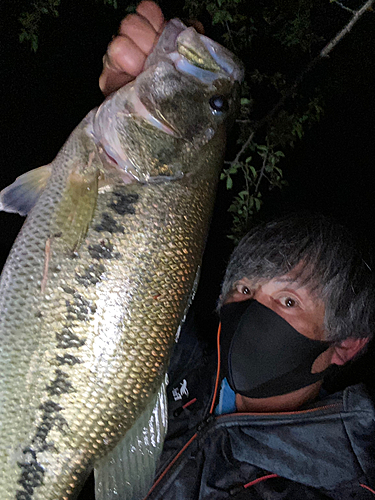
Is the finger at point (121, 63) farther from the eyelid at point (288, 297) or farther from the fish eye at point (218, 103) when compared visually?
the eyelid at point (288, 297)

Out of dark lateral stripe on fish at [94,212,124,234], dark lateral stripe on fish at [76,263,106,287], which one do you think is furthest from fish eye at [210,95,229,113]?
dark lateral stripe on fish at [76,263,106,287]

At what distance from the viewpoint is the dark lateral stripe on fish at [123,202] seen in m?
1.26

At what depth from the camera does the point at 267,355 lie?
164cm

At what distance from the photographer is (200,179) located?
1414 millimetres

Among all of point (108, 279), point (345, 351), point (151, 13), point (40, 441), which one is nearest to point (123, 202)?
point (108, 279)

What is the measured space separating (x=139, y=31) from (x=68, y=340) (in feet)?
3.63

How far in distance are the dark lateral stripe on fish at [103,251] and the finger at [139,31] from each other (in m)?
0.72

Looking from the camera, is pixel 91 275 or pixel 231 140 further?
pixel 231 140

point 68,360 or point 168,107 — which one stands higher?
point 168,107

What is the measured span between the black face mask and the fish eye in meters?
0.93

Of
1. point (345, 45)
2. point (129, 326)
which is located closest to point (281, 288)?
point (129, 326)

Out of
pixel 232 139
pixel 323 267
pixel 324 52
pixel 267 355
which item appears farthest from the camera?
pixel 232 139

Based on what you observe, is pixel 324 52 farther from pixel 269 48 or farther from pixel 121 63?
pixel 121 63

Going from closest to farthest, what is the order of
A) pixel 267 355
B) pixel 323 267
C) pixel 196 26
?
pixel 196 26 → pixel 267 355 → pixel 323 267
